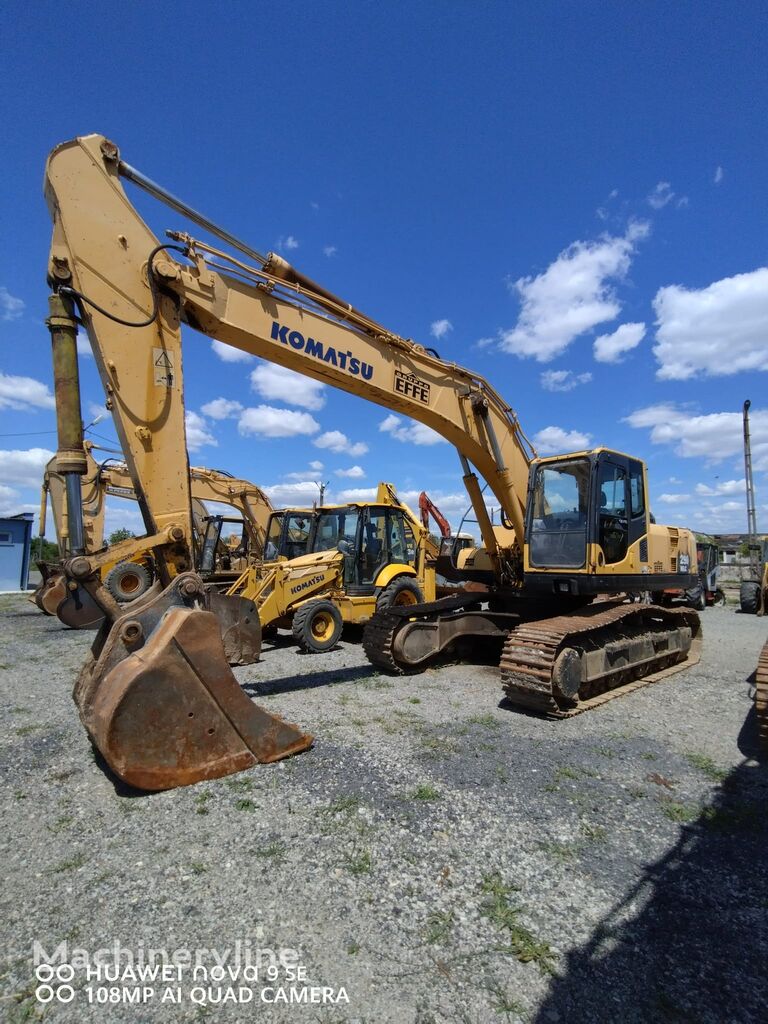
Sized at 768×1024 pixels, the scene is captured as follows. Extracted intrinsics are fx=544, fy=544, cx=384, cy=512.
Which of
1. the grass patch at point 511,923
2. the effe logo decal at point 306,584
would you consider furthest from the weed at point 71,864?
the effe logo decal at point 306,584

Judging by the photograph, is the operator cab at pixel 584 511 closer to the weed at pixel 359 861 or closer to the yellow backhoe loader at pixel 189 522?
the yellow backhoe loader at pixel 189 522

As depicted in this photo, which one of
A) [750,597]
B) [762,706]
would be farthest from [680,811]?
[750,597]

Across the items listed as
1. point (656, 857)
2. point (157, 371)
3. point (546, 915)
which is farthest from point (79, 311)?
point (656, 857)

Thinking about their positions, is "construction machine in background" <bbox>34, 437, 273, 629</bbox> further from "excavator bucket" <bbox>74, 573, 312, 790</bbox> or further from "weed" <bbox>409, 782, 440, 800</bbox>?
"weed" <bbox>409, 782, 440, 800</bbox>

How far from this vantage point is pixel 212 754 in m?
4.08

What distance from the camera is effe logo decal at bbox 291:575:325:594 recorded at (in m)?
9.56

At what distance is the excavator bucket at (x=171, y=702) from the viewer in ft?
12.1

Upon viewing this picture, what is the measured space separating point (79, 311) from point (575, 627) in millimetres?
5994

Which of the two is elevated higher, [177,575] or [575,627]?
[177,575]

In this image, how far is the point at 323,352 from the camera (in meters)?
6.16

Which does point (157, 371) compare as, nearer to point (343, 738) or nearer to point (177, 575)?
point (177, 575)

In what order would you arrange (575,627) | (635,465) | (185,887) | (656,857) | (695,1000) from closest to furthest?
(695,1000), (185,887), (656,857), (575,627), (635,465)

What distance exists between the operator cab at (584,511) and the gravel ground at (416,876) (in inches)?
93.4

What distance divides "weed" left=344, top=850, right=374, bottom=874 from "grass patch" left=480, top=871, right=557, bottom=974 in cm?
65
